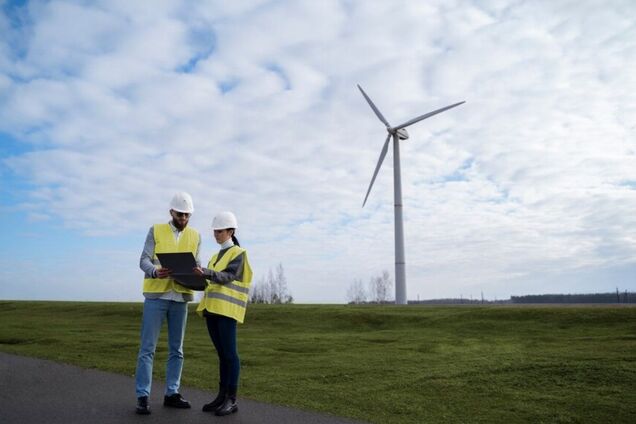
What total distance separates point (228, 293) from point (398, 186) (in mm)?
34116

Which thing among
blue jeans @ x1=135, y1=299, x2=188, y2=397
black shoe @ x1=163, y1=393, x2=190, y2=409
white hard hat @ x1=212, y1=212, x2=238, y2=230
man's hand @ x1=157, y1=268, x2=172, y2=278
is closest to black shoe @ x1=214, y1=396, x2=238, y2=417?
black shoe @ x1=163, y1=393, x2=190, y2=409

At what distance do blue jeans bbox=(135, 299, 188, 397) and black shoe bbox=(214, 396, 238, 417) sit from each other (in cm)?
68

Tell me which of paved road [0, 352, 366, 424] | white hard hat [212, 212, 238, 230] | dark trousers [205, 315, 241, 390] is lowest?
paved road [0, 352, 366, 424]

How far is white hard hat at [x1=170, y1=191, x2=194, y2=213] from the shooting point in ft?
21.2

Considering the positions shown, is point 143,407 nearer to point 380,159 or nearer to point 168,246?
point 168,246

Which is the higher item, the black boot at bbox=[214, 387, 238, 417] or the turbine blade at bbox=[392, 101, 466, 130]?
the turbine blade at bbox=[392, 101, 466, 130]

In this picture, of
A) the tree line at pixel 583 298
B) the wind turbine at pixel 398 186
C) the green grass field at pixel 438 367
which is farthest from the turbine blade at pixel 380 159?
the tree line at pixel 583 298

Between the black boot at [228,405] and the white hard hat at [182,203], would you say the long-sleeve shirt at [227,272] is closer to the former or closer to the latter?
the white hard hat at [182,203]

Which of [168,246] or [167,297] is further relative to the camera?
[168,246]

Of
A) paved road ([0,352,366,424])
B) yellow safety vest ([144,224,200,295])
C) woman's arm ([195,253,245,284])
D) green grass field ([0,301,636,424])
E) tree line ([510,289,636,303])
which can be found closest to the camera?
paved road ([0,352,366,424])

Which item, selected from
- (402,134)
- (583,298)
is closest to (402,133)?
(402,134)

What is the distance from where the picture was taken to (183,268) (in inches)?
237

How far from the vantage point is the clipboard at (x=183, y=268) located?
594 cm

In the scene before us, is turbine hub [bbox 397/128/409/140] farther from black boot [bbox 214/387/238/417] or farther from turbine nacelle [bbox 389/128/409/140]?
black boot [bbox 214/387/238/417]
